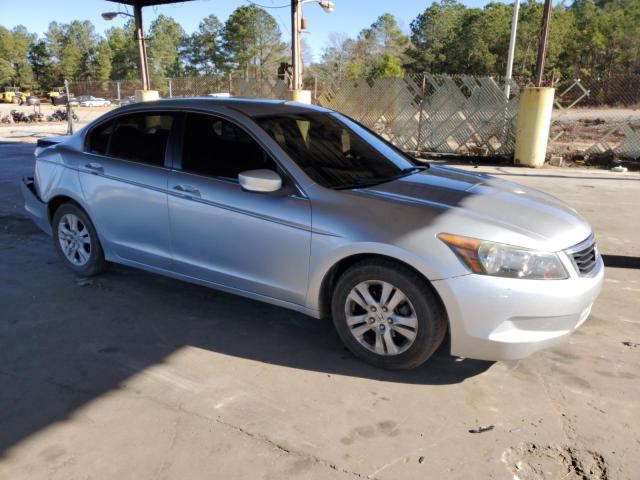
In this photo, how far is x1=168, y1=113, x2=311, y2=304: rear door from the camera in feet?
11.8

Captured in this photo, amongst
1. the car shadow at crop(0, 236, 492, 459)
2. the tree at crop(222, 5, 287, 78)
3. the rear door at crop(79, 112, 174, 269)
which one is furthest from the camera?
the tree at crop(222, 5, 287, 78)

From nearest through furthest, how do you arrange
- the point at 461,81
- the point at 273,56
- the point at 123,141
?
the point at 123,141 → the point at 461,81 → the point at 273,56

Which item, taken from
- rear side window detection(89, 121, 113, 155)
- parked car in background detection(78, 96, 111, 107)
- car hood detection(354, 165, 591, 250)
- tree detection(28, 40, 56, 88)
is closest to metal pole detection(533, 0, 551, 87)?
car hood detection(354, 165, 591, 250)

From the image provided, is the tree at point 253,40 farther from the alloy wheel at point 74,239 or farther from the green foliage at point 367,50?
the alloy wheel at point 74,239

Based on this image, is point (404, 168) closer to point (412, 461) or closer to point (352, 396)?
point (352, 396)

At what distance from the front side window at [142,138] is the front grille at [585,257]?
302 centimetres

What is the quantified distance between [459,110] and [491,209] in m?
10.9

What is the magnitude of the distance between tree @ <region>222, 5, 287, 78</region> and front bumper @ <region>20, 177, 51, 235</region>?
3352 inches

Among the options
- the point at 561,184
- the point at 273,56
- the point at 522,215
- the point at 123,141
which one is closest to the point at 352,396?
the point at 522,215

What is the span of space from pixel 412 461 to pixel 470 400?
0.68 m

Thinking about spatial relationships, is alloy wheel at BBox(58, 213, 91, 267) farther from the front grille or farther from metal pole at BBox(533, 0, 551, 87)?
metal pole at BBox(533, 0, 551, 87)

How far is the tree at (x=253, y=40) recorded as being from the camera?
87.8 m

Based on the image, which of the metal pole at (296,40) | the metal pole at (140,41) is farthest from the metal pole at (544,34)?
the metal pole at (140,41)

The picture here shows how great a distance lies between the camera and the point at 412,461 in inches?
104
